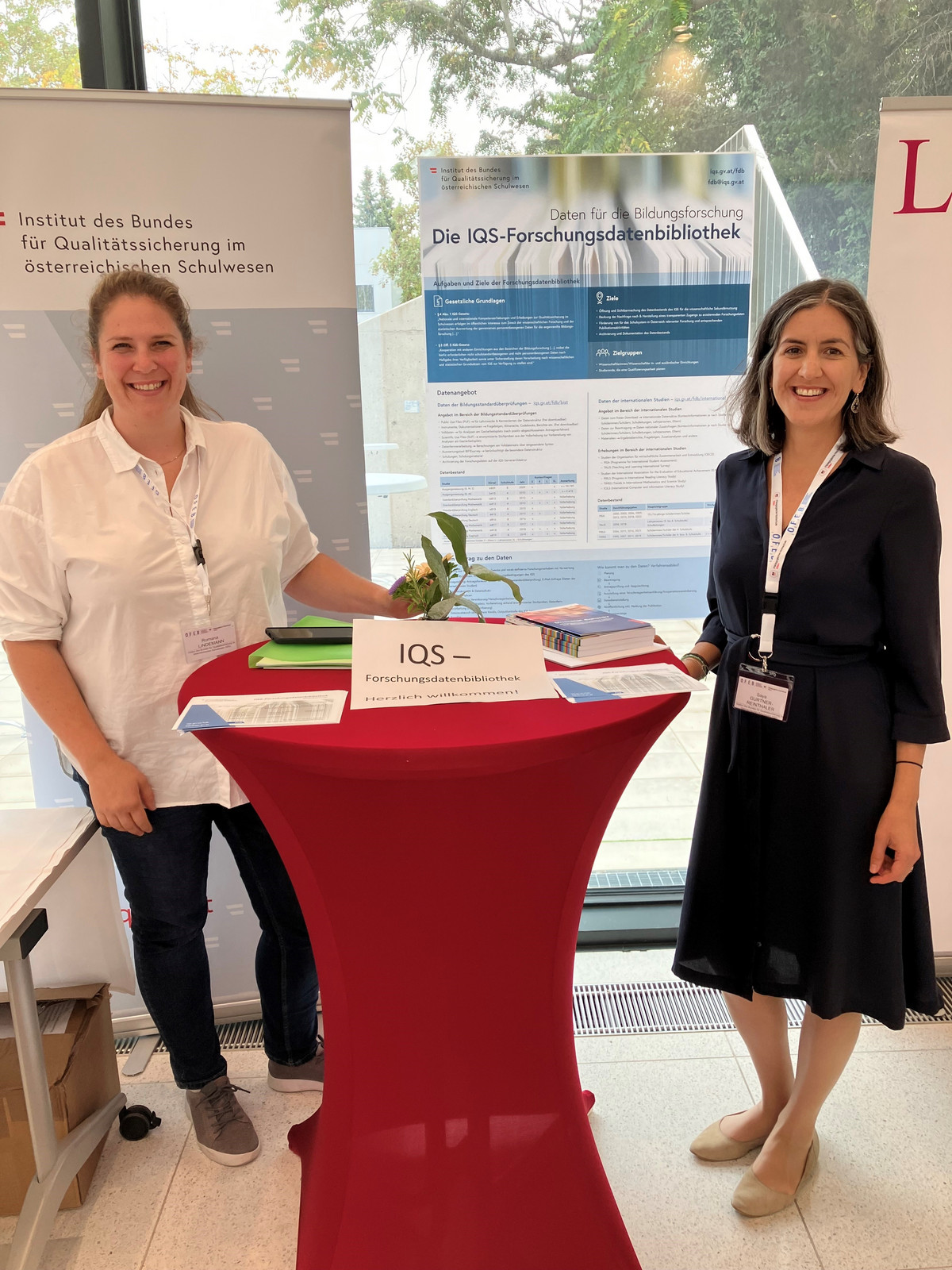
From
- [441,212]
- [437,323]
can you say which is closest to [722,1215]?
[437,323]

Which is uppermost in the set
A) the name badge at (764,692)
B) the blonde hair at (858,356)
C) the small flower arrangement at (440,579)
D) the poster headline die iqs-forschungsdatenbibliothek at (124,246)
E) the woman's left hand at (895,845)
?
the poster headline die iqs-forschungsdatenbibliothek at (124,246)

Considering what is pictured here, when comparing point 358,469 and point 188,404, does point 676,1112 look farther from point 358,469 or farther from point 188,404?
point 188,404

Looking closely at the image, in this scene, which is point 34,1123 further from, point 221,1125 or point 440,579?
point 440,579

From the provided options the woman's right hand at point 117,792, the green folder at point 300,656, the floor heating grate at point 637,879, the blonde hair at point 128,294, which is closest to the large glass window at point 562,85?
the blonde hair at point 128,294

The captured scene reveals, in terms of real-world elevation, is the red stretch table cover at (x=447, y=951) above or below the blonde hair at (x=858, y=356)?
below

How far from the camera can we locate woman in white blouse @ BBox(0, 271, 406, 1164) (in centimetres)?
173

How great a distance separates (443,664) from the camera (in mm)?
1362

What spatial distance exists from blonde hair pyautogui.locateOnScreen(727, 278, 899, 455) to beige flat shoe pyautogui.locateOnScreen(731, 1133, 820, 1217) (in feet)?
5.07

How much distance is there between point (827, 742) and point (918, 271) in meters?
1.41

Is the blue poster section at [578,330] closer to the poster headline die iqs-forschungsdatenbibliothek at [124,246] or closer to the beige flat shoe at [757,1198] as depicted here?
the poster headline die iqs-forschungsdatenbibliothek at [124,246]

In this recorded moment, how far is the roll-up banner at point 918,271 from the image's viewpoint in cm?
229

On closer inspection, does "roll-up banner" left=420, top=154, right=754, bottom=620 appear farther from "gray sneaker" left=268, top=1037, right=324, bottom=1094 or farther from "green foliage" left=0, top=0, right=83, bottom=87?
"gray sneaker" left=268, top=1037, right=324, bottom=1094

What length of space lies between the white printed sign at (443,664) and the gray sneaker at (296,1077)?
4.65 ft

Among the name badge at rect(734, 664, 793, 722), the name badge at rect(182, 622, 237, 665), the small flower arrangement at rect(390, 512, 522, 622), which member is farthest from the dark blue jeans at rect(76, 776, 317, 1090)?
the name badge at rect(734, 664, 793, 722)
